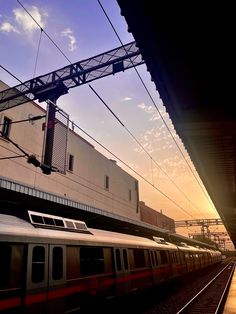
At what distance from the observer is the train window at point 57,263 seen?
752 cm

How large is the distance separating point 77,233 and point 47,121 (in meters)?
4.22

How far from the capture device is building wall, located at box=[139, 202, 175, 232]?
57.9 meters

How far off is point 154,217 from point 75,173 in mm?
34862

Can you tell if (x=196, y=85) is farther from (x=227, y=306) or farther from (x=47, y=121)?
(x=227, y=306)

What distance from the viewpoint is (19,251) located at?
668cm

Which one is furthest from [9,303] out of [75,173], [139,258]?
[75,173]

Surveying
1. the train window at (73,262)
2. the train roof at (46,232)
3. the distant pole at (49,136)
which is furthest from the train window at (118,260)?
the distant pole at (49,136)

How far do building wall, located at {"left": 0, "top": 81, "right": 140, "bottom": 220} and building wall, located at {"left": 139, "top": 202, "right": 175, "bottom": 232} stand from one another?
259 inches

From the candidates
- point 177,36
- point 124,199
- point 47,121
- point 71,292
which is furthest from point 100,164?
point 177,36

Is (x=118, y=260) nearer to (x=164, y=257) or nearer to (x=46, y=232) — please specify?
(x=46, y=232)

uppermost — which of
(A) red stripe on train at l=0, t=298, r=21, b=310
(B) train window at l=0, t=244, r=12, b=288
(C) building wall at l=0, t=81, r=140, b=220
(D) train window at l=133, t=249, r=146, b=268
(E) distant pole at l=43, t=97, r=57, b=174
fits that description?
(C) building wall at l=0, t=81, r=140, b=220

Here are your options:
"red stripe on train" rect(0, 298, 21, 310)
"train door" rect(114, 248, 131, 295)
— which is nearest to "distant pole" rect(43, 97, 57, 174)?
"train door" rect(114, 248, 131, 295)

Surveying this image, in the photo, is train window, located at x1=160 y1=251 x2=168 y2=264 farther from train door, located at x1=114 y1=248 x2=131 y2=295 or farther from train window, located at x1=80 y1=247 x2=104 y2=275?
train window, located at x1=80 y1=247 x2=104 y2=275

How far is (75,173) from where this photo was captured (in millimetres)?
32625
